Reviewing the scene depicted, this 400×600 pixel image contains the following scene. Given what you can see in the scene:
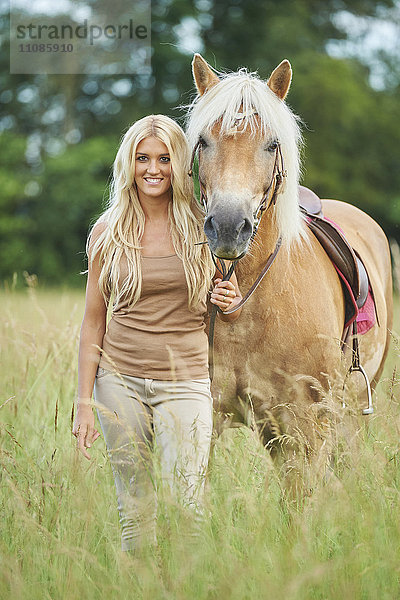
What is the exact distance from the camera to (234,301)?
271cm

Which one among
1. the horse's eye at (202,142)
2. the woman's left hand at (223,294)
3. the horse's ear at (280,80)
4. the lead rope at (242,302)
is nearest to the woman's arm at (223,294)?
the woman's left hand at (223,294)

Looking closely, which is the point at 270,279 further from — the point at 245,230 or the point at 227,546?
the point at 227,546

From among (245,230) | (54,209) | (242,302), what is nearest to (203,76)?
(245,230)

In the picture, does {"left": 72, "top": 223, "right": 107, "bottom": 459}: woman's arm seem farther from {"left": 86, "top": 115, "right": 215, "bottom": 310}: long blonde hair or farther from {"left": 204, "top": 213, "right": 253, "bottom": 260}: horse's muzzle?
{"left": 204, "top": 213, "right": 253, "bottom": 260}: horse's muzzle

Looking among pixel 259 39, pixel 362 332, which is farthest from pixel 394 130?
pixel 362 332

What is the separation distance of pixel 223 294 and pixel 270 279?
1.56ft

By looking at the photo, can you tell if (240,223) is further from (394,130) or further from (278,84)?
(394,130)

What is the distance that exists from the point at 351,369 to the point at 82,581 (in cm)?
183

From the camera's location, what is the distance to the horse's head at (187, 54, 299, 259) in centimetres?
243

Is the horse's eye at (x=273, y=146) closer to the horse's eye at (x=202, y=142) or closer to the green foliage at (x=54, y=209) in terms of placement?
the horse's eye at (x=202, y=142)

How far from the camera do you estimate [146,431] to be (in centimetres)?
261

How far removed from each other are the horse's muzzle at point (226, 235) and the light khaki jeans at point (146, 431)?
50cm

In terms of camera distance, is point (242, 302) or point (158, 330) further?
point (242, 302)

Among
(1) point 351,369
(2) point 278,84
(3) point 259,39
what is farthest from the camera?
(3) point 259,39
